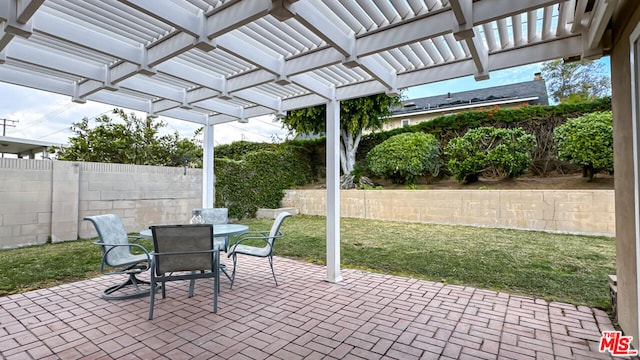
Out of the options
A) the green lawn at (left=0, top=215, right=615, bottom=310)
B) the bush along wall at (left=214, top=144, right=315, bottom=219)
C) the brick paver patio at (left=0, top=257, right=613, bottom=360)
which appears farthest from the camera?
the bush along wall at (left=214, top=144, right=315, bottom=219)

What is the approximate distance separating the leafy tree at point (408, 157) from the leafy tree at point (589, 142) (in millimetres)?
3365

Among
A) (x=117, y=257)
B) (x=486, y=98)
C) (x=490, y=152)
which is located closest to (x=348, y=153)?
(x=490, y=152)

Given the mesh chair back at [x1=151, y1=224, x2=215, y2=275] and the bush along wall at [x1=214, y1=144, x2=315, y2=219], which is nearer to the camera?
the mesh chair back at [x1=151, y1=224, x2=215, y2=275]

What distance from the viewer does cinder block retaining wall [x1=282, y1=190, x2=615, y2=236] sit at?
22.0 feet

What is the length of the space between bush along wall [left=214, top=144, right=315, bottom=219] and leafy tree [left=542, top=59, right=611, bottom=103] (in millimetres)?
11337

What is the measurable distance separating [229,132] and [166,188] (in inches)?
405

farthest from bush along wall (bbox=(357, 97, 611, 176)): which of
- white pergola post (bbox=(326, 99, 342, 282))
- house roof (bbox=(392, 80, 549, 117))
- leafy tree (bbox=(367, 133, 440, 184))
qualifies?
white pergola post (bbox=(326, 99, 342, 282))

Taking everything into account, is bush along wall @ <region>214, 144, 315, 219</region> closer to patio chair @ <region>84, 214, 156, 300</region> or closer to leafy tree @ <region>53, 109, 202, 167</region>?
leafy tree @ <region>53, 109, 202, 167</region>

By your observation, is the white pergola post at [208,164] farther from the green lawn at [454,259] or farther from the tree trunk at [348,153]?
the tree trunk at [348,153]

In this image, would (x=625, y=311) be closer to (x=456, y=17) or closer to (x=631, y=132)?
(x=631, y=132)

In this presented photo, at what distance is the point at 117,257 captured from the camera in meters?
3.44

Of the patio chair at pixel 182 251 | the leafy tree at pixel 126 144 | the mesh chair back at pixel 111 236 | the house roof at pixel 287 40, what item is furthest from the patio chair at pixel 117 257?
the leafy tree at pixel 126 144

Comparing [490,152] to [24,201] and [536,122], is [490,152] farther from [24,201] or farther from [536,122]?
[24,201]

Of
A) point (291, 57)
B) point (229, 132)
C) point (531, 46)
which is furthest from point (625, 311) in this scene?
point (229, 132)
